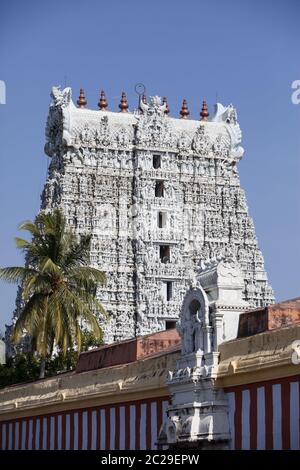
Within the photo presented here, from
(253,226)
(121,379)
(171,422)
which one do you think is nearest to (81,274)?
(121,379)

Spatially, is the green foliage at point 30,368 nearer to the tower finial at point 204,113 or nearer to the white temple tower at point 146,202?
the white temple tower at point 146,202

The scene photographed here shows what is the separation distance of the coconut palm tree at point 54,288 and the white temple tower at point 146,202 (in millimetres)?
32376

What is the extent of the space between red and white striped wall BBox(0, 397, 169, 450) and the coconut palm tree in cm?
398

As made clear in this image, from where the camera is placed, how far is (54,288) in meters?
44.3

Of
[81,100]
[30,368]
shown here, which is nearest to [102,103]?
[81,100]

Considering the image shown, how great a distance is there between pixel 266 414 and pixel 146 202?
192ft

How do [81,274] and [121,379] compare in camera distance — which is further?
[81,274]

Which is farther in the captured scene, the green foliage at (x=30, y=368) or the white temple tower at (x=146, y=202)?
the white temple tower at (x=146, y=202)

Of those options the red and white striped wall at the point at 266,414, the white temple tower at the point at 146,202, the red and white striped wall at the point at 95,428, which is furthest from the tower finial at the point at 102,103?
the red and white striped wall at the point at 266,414

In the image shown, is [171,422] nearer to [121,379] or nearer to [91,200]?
[121,379]

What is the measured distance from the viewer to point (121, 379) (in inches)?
1228

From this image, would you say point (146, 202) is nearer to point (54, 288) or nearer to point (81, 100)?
point (81, 100)

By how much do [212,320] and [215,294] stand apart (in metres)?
0.69

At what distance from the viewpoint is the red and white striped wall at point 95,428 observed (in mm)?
29578
